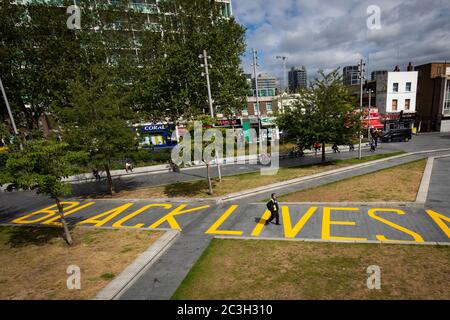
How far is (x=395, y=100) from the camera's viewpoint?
47.6 metres

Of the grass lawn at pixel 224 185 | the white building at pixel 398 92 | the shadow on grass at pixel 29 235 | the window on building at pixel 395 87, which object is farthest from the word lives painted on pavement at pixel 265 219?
the window on building at pixel 395 87

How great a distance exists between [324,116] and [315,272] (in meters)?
17.3

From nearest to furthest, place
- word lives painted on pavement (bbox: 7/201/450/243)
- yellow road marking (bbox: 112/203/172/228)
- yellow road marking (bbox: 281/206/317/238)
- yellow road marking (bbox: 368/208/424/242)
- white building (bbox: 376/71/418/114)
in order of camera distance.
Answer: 1. yellow road marking (bbox: 368/208/424/242)
2. word lives painted on pavement (bbox: 7/201/450/243)
3. yellow road marking (bbox: 281/206/317/238)
4. yellow road marking (bbox: 112/203/172/228)
5. white building (bbox: 376/71/418/114)

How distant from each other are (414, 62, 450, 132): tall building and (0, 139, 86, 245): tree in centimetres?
6191

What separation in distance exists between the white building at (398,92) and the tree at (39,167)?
180 ft

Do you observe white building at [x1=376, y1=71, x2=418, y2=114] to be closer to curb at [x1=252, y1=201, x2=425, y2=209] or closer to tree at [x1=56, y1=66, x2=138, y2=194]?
curb at [x1=252, y1=201, x2=425, y2=209]

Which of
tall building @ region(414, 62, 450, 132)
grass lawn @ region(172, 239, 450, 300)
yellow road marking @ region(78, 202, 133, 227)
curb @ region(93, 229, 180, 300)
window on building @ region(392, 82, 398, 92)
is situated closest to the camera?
grass lawn @ region(172, 239, 450, 300)

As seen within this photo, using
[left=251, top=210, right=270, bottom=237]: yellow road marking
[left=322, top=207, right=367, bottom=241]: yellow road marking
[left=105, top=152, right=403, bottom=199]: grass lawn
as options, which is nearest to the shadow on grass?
[left=105, top=152, right=403, bottom=199]: grass lawn

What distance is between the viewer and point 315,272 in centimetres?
793

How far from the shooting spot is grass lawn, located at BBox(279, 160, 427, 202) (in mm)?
14334

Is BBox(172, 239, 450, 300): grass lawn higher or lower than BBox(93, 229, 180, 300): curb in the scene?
lower

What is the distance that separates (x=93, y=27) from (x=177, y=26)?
381 inches

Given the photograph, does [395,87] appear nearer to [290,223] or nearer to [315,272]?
[290,223]
